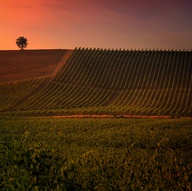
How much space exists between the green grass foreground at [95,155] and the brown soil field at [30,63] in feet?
113

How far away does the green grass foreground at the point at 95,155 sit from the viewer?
14508 millimetres

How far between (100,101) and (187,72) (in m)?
23.4

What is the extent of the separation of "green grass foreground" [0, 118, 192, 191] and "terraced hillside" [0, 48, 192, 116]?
13.9 meters

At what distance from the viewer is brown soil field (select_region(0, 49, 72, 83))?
7250cm

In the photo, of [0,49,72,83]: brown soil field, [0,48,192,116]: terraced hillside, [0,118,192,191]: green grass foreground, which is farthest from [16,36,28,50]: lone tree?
[0,118,192,191]: green grass foreground

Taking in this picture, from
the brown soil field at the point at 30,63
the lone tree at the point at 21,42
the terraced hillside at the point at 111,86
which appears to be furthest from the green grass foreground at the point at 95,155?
the lone tree at the point at 21,42

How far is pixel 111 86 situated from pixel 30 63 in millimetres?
23749

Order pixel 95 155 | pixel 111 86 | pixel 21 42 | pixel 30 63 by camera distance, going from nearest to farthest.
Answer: pixel 95 155, pixel 111 86, pixel 30 63, pixel 21 42

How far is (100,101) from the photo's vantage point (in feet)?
188

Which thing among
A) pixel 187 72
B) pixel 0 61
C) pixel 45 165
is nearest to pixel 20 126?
pixel 45 165

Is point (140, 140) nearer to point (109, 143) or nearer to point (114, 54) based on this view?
point (109, 143)

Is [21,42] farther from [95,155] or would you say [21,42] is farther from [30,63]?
[95,155]

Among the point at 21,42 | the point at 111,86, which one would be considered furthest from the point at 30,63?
the point at 21,42

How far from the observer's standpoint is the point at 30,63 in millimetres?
81250
